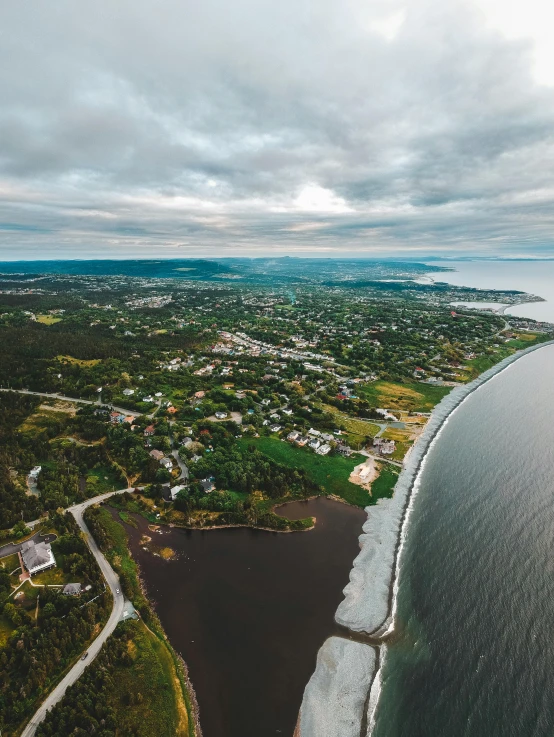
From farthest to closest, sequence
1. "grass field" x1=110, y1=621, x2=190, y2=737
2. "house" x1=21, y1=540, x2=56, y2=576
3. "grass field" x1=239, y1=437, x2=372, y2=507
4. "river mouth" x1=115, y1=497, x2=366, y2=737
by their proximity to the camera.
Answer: "grass field" x1=239, y1=437, x2=372, y2=507 → "house" x1=21, y1=540, x2=56, y2=576 → "river mouth" x1=115, y1=497, x2=366, y2=737 → "grass field" x1=110, y1=621, x2=190, y2=737

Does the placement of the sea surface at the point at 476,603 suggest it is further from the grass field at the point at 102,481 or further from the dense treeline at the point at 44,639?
the grass field at the point at 102,481

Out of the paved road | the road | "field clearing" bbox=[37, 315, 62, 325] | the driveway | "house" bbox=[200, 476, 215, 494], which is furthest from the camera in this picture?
"field clearing" bbox=[37, 315, 62, 325]

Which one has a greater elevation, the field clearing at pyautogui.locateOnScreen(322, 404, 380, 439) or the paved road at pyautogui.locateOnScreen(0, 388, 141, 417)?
the field clearing at pyautogui.locateOnScreen(322, 404, 380, 439)

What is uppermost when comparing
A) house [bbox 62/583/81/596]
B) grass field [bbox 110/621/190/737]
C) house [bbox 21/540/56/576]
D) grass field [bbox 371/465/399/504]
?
grass field [bbox 371/465/399/504]

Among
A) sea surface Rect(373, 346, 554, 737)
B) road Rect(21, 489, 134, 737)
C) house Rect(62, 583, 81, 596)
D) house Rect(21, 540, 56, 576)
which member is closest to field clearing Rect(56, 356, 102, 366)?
road Rect(21, 489, 134, 737)

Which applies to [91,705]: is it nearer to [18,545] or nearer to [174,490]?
[18,545]

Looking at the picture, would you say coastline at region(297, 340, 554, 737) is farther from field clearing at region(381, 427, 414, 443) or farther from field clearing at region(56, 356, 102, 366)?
field clearing at region(56, 356, 102, 366)

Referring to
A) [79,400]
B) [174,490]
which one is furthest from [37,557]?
[79,400]
